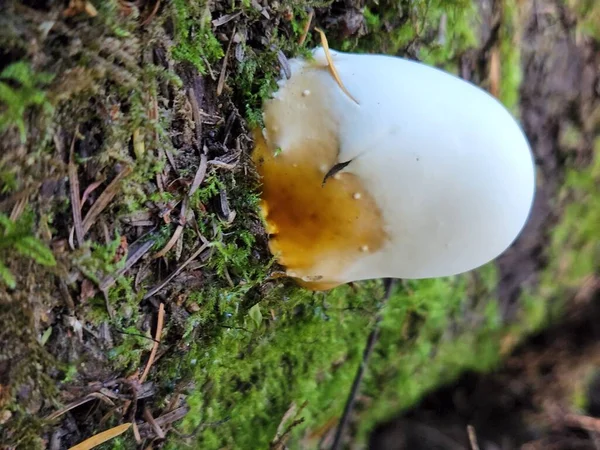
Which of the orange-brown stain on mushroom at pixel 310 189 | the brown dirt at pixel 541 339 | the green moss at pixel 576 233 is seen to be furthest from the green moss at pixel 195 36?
the green moss at pixel 576 233

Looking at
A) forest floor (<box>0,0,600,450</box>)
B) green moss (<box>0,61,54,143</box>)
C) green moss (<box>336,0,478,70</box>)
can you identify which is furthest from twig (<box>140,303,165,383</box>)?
green moss (<box>336,0,478,70</box>)

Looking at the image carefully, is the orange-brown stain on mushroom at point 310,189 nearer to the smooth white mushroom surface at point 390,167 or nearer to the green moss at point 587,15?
the smooth white mushroom surface at point 390,167

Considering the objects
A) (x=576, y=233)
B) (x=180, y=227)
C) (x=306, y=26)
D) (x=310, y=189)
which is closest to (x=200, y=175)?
(x=180, y=227)

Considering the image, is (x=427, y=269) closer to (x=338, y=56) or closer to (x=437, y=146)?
(x=437, y=146)

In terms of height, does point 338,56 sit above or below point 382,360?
above

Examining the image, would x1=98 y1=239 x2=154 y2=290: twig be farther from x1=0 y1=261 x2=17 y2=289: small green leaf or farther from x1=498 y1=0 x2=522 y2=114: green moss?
x1=498 y1=0 x2=522 y2=114: green moss

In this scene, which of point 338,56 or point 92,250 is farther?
point 338,56

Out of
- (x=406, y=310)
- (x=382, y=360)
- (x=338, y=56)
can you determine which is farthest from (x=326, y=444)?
(x=338, y=56)
